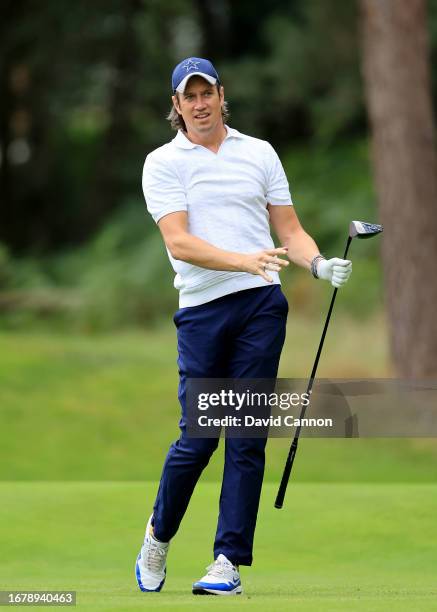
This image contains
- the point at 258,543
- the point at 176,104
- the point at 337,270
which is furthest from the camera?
the point at 258,543

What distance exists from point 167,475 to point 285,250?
0.92 metres

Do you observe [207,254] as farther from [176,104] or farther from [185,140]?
[176,104]

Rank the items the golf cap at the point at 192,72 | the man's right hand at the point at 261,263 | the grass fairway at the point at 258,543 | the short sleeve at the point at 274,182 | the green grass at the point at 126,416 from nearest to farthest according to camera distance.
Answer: the man's right hand at the point at 261,263, the golf cap at the point at 192,72, the short sleeve at the point at 274,182, the grass fairway at the point at 258,543, the green grass at the point at 126,416

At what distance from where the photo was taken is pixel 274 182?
486 cm

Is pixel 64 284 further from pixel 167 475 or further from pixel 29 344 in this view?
pixel 167 475

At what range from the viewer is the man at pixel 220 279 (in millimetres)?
4691

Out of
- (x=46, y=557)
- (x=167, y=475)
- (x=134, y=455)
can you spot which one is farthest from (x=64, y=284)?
(x=167, y=475)

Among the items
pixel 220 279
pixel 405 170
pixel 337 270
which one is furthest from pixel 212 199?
pixel 405 170

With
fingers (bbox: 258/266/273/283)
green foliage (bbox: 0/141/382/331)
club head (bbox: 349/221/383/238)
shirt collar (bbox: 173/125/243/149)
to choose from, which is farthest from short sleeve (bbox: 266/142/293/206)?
green foliage (bbox: 0/141/382/331)

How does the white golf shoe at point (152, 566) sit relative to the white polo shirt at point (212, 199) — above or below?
below

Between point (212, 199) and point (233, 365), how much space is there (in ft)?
1.90

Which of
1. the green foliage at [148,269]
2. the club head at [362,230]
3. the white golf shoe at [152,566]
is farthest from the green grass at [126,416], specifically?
the club head at [362,230]

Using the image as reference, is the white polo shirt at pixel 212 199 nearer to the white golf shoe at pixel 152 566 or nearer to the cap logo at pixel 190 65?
the cap logo at pixel 190 65

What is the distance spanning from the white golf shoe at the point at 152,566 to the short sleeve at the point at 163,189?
3.87 ft
